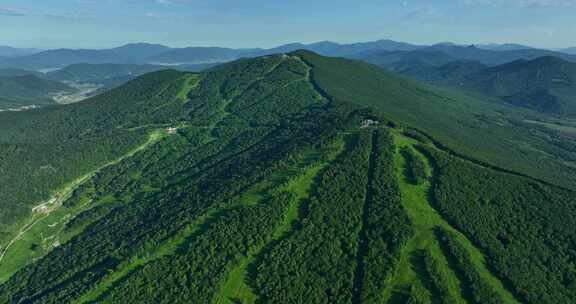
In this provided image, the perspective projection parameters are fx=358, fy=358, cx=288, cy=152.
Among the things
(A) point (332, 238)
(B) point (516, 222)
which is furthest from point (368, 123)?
(A) point (332, 238)

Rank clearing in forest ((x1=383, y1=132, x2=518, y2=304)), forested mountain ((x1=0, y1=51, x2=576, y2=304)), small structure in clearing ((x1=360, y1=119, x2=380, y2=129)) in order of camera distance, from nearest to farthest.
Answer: clearing in forest ((x1=383, y1=132, x2=518, y2=304)) < forested mountain ((x1=0, y1=51, x2=576, y2=304)) < small structure in clearing ((x1=360, y1=119, x2=380, y2=129))

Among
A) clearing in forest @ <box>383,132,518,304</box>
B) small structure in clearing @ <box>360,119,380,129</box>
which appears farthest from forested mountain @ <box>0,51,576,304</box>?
small structure in clearing @ <box>360,119,380,129</box>

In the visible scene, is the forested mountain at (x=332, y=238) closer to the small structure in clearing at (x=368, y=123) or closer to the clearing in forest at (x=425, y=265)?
the clearing in forest at (x=425, y=265)

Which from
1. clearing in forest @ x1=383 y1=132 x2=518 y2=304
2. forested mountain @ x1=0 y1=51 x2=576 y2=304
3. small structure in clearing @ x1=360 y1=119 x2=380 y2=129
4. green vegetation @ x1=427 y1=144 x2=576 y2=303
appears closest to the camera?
clearing in forest @ x1=383 y1=132 x2=518 y2=304

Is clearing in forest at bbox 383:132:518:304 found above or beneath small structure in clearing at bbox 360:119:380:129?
beneath

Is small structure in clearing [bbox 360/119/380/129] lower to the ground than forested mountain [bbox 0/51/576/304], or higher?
higher

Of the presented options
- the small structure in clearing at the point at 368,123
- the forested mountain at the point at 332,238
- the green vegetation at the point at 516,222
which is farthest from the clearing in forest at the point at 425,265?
the small structure in clearing at the point at 368,123

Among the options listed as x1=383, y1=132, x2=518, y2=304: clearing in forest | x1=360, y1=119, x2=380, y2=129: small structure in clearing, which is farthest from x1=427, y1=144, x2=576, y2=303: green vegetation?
x1=360, y1=119, x2=380, y2=129: small structure in clearing

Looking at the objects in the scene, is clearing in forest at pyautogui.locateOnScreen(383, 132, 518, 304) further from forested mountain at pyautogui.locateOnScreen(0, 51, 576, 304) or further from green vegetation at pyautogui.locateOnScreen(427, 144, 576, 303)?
green vegetation at pyautogui.locateOnScreen(427, 144, 576, 303)

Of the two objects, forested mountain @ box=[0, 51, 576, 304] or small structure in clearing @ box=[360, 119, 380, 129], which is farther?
small structure in clearing @ box=[360, 119, 380, 129]

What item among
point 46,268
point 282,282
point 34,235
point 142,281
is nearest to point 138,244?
point 142,281

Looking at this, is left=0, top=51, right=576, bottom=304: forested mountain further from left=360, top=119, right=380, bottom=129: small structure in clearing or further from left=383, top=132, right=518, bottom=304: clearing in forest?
left=360, top=119, right=380, bottom=129: small structure in clearing
